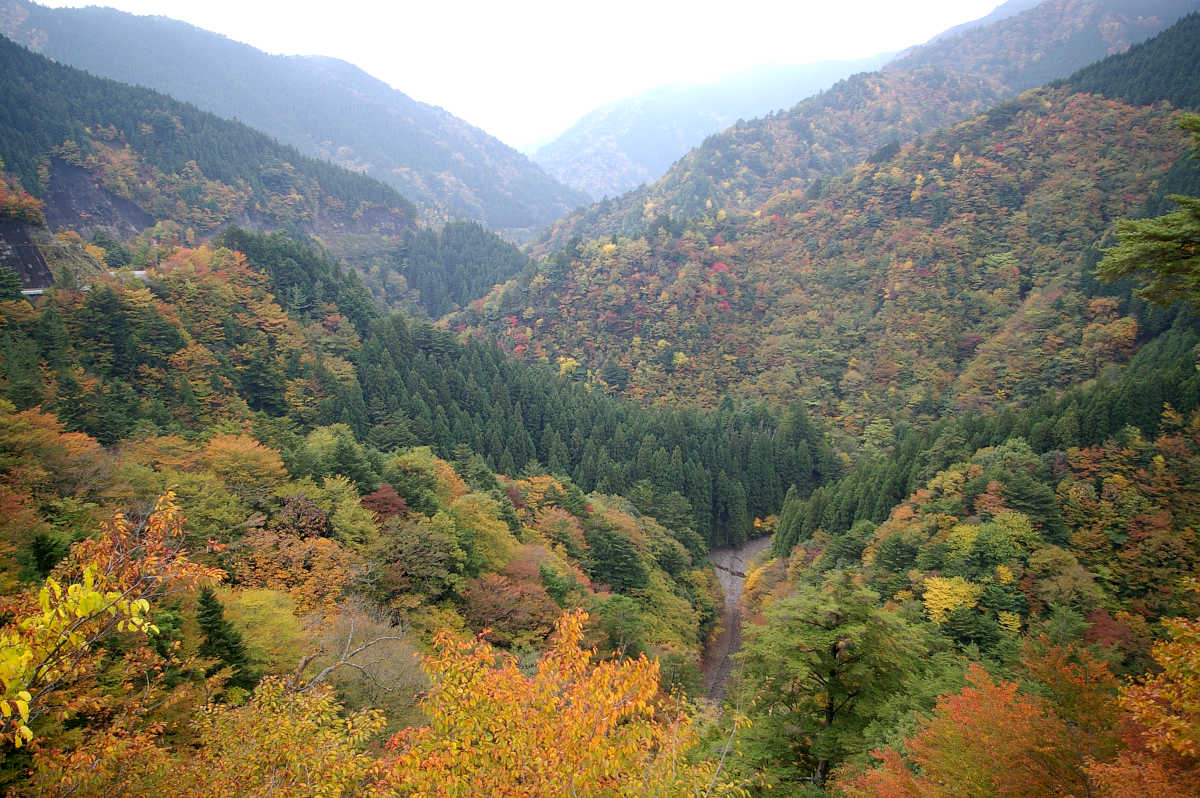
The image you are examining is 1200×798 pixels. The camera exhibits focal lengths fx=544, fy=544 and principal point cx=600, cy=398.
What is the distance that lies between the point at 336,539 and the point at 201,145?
429 feet

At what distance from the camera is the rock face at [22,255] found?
41938mm

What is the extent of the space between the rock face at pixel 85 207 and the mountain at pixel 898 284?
5897 centimetres

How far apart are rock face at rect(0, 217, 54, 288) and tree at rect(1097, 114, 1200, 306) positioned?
204ft

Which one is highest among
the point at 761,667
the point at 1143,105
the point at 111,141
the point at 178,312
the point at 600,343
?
the point at 111,141

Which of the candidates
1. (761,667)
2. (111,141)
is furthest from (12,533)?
(111,141)

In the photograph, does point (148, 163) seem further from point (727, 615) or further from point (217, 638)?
point (727, 615)

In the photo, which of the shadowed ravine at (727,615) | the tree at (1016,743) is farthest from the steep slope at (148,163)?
the tree at (1016,743)

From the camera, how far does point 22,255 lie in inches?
1689

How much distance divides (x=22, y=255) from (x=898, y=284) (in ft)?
344

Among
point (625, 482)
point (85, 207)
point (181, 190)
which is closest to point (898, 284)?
point (625, 482)

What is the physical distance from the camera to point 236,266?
56688mm

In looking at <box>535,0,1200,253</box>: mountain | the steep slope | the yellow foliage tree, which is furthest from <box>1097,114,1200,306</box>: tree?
<box>535,0,1200,253</box>: mountain

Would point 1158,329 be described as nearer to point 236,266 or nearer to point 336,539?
point 336,539

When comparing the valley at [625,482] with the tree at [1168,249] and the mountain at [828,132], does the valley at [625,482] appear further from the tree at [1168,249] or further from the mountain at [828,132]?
the mountain at [828,132]
